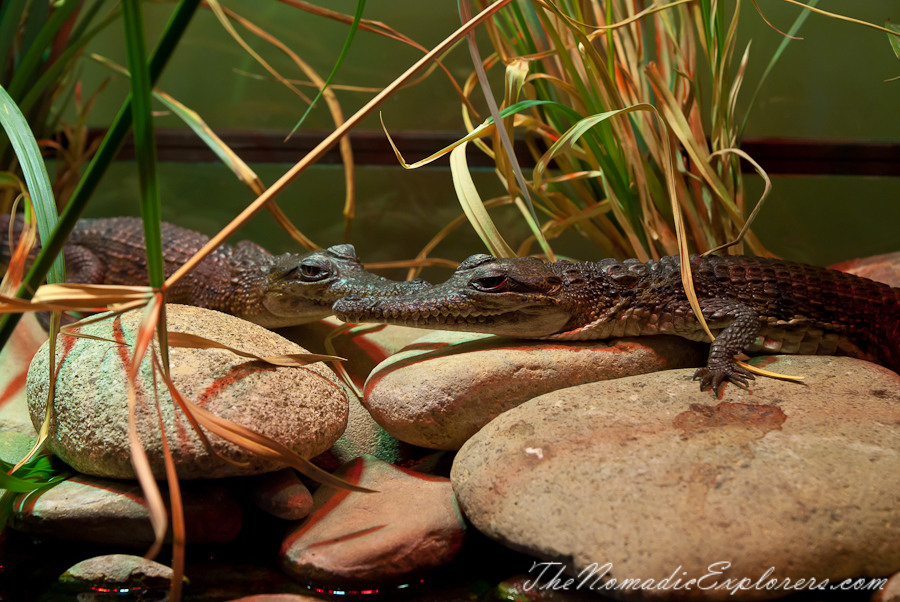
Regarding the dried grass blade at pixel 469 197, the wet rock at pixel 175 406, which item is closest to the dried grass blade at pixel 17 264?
the wet rock at pixel 175 406

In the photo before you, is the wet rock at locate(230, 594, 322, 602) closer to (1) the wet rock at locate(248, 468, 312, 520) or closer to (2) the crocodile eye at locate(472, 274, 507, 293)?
(1) the wet rock at locate(248, 468, 312, 520)

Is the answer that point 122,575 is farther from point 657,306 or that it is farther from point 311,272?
point 657,306

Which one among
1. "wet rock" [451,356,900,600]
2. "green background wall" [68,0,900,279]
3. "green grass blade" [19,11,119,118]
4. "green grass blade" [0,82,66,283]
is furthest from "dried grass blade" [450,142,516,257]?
"green grass blade" [19,11,119,118]

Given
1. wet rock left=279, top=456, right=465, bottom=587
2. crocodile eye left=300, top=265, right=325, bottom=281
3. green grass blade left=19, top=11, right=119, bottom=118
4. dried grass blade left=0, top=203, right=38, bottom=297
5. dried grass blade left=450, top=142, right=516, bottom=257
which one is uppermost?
green grass blade left=19, top=11, right=119, bottom=118

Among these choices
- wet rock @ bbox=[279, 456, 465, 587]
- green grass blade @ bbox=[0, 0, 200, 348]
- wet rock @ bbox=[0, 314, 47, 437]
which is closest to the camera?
green grass blade @ bbox=[0, 0, 200, 348]

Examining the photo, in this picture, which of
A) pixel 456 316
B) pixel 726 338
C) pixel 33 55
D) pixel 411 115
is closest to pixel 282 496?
pixel 456 316

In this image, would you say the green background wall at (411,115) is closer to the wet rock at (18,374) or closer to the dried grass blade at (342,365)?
the dried grass blade at (342,365)

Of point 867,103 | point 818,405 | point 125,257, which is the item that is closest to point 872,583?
point 818,405
